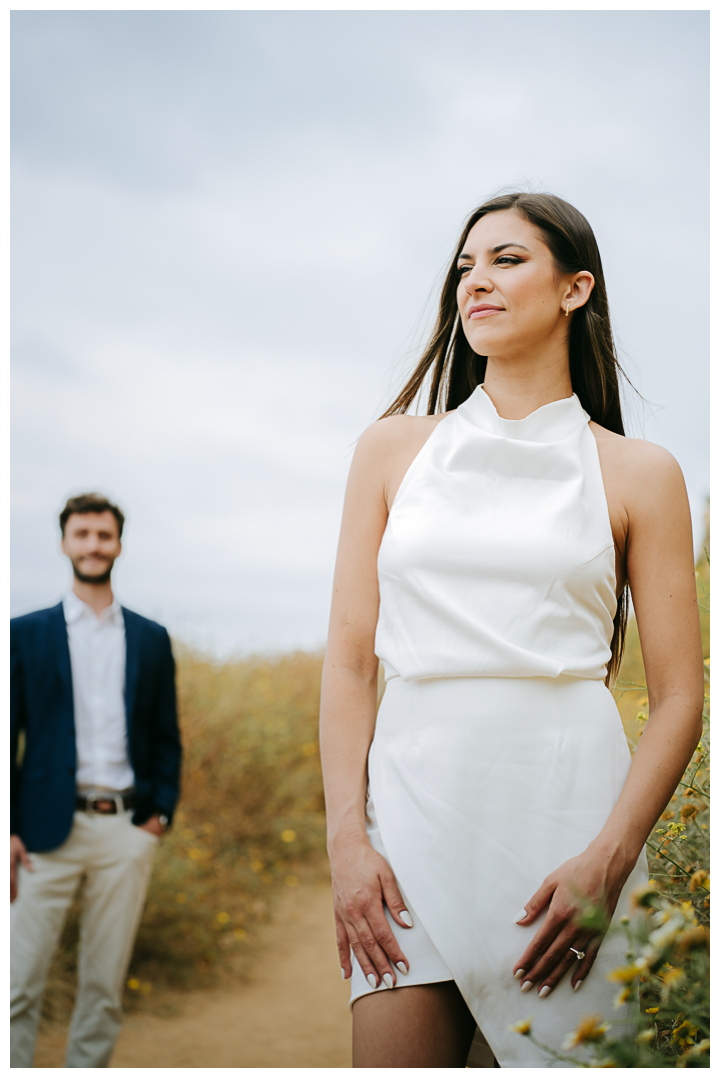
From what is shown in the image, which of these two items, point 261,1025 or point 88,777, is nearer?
point 88,777

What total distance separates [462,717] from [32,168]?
11.4 ft

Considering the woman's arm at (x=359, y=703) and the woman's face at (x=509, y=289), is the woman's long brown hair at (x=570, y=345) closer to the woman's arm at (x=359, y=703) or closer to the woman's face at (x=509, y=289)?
the woman's face at (x=509, y=289)

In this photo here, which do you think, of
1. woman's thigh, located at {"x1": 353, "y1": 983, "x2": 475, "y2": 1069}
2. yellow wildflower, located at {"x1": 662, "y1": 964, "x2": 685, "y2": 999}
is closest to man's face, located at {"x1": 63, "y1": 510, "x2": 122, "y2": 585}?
woman's thigh, located at {"x1": 353, "y1": 983, "x2": 475, "y2": 1069}

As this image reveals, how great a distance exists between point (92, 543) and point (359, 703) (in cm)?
257

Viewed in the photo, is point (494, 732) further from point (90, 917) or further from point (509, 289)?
point (90, 917)

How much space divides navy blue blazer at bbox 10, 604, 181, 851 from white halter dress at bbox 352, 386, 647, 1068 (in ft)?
7.93

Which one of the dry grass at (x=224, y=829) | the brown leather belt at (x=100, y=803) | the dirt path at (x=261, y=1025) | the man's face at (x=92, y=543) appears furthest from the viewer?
the dry grass at (x=224, y=829)

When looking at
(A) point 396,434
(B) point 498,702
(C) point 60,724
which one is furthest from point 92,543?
(B) point 498,702

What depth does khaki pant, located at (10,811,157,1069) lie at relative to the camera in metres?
3.33

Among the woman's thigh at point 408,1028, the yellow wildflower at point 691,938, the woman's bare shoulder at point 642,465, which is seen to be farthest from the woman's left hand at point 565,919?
the woman's bare shoulder at point 642,465

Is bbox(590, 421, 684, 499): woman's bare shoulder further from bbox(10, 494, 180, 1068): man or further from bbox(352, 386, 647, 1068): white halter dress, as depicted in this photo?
bbox(10, 494, 180, 1068): man

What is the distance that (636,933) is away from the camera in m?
0.90

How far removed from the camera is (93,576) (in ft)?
12.5

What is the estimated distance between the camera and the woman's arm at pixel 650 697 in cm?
132
